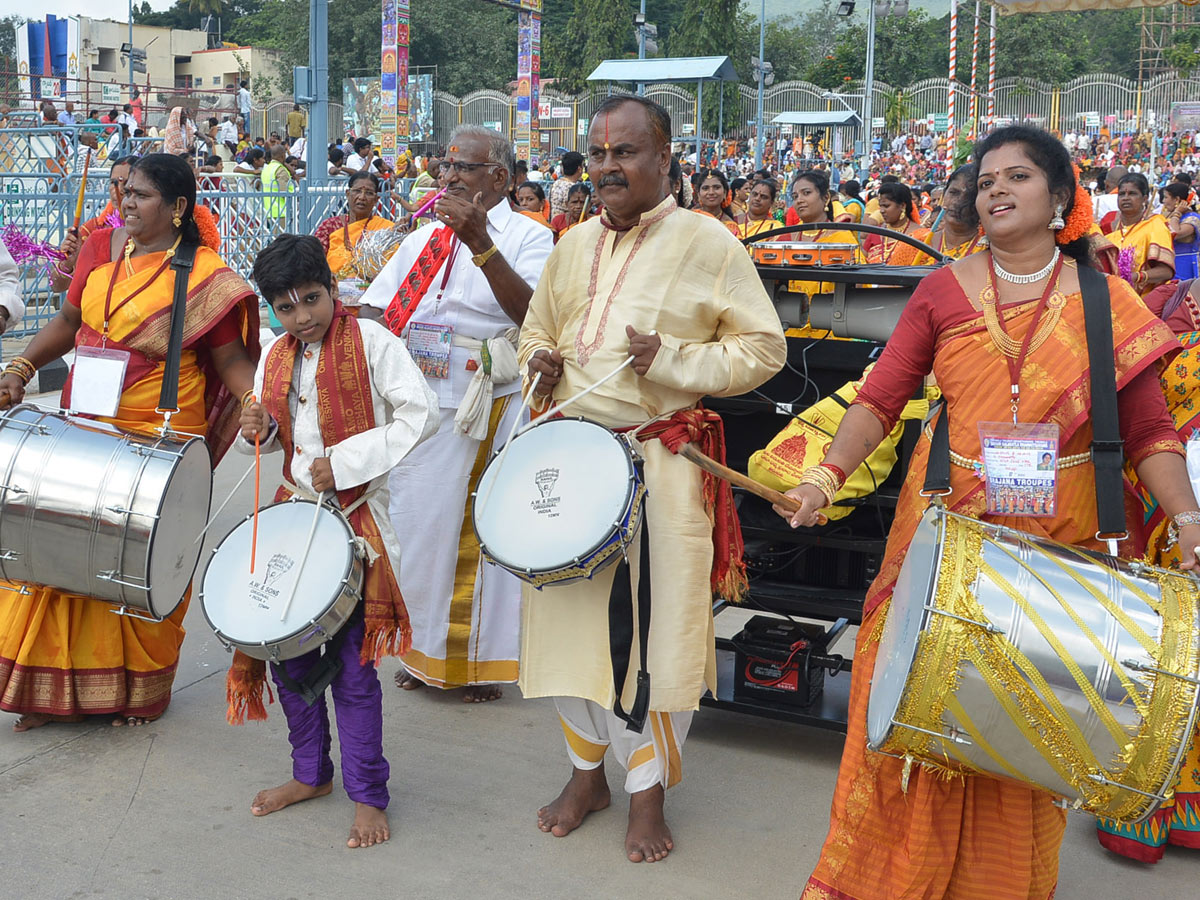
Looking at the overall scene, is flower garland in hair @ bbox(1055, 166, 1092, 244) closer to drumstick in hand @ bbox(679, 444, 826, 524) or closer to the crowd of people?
the crowd of people

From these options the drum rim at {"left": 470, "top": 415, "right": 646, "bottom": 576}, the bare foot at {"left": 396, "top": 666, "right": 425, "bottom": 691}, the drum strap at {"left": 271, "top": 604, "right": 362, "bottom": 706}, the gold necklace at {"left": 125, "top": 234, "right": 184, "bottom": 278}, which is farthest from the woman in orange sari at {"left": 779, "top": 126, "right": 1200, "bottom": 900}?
the gold necklace at {"left": 125, "top": 234, "right": 184, "bottom": 278}

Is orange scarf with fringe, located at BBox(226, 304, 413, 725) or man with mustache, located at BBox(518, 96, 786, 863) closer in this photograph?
man with mustache, located at BBox(518, 96, 786, 863)

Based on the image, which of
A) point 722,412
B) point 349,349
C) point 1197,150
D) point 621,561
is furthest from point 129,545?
point 1197,150

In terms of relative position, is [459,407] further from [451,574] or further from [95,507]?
[95,507]

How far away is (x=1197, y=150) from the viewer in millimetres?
29672

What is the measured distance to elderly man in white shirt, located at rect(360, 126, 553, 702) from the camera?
4.09 m

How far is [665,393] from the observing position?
325 centimetres

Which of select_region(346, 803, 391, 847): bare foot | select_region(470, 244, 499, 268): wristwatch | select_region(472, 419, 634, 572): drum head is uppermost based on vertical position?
select_region(470, 244, 499, 268): wristwatch

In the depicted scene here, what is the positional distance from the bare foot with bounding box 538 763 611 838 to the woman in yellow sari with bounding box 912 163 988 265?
1700mm

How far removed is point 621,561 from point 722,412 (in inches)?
40.5

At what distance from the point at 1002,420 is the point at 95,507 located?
2.45 m

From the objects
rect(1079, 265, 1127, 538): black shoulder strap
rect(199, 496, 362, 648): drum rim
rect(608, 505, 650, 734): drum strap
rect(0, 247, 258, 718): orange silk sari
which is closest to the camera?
rect(1079, 265, 1127, 538): black shoulder strap

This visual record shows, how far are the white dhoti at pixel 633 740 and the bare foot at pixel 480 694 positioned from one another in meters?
0.98

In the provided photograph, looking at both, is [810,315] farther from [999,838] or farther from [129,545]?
[129,545]
